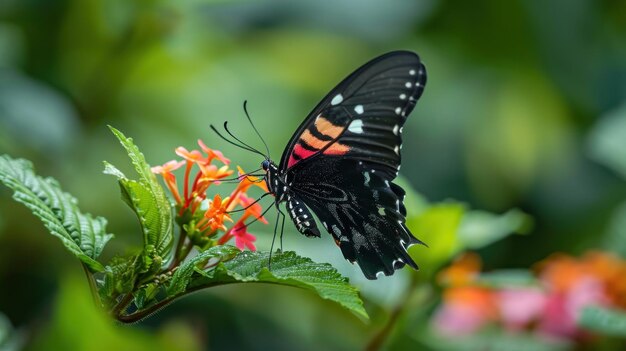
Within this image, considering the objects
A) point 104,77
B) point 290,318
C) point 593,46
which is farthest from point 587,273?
point 593,46

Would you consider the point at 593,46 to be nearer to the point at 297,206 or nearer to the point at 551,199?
the point at 551,199

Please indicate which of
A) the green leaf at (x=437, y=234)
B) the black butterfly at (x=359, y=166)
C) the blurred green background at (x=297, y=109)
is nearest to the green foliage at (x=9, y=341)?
the blurred green background at (x=297, y=109)

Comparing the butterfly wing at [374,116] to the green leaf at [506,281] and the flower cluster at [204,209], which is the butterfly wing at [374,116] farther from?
the green leaf at [506,281]

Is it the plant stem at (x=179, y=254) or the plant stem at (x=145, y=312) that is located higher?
the plant stem at (x=179, y=254)

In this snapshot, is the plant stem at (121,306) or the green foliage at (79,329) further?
the plant stem at (121,306)

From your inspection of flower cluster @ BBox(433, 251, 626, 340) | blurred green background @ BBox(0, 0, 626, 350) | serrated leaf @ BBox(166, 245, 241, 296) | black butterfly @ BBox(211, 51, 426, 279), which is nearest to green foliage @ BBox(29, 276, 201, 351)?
serrated leaf @ BBox(166, 245, 241, 296)

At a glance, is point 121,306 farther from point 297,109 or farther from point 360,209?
point 297,109

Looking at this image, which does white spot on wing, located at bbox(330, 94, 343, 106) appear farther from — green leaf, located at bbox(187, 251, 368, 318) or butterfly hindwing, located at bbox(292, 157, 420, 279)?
green leaf, located at bbox(187, 251, 368, 318)
